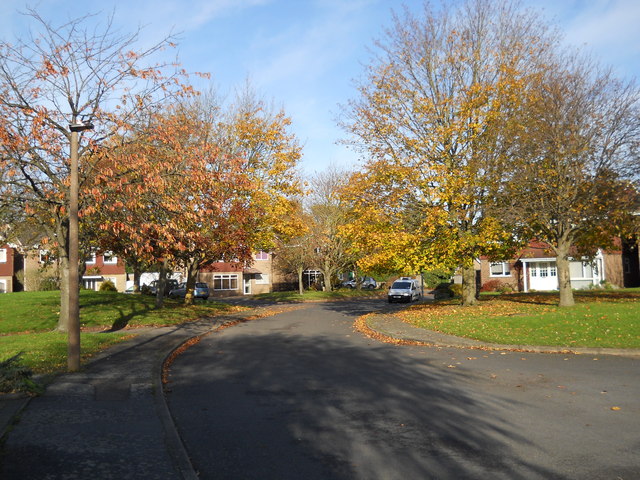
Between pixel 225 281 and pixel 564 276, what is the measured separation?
47643mm

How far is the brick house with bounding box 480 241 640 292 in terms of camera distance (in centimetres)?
4542

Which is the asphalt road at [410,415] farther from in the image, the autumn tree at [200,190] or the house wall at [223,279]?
the house wall at [223,279]

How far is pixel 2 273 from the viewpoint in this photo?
5500 centimetres

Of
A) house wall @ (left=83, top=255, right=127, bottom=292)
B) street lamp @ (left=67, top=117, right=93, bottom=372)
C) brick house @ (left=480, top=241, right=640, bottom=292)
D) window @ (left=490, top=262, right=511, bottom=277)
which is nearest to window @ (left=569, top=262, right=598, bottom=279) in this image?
brick house @ (left=480, top=241, right=640, bottom=292)

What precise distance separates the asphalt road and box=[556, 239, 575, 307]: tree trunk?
9875 mm

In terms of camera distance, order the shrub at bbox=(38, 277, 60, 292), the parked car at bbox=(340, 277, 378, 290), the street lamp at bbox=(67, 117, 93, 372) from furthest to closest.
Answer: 1. the parked car at bbox=(340, 277, 378, 290)
2. the shrub at bbox=(38, 277, 60, 292)
3. the street lamp at bbox=(67, 117, 93, 372)

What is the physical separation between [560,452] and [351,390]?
4.18 meters

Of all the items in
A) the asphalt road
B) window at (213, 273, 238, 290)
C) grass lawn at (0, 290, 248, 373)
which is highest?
window at (213, 273, 238, 290)

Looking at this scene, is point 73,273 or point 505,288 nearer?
point 73,273

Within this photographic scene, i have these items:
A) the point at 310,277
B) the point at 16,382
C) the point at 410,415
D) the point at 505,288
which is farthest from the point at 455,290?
the point at 16,382

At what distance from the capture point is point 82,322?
21.9 metres

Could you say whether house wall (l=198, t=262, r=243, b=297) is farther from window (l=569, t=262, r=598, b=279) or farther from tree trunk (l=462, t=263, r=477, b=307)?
tree trunk (l=462, t=263, r=477, b=307)

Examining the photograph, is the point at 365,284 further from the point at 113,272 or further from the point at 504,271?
the point at 113,272

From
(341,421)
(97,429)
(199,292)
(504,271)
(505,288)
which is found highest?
(504,271)
